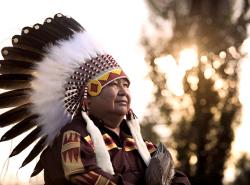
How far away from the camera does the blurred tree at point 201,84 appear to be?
17156mm

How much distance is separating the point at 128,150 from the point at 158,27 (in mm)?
13689

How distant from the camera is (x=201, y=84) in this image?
17.8 metres

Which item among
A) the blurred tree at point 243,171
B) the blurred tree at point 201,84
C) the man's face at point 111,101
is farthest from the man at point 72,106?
the blurred tree at point 243,171

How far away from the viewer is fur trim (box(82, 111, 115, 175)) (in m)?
3.80

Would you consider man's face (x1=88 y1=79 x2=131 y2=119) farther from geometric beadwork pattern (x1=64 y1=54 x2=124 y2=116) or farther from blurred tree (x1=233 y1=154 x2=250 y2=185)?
blurred tree (x1=233 y1=154 x2=250 y2=185)

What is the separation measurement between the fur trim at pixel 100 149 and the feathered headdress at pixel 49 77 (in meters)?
0.04

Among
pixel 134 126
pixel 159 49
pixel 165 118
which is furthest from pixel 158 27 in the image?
pixel 134 126

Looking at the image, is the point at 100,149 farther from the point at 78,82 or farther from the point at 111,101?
the point at 78,82

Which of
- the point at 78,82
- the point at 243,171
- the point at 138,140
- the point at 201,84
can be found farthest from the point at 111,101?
the point at 243,171

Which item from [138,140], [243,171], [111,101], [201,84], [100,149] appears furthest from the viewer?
[243,171]

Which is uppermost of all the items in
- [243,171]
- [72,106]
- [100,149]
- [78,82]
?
[78,82]

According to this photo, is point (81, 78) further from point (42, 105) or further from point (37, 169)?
point (37, 169)

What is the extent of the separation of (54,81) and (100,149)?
60cm

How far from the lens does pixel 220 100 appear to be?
18.0 meters
